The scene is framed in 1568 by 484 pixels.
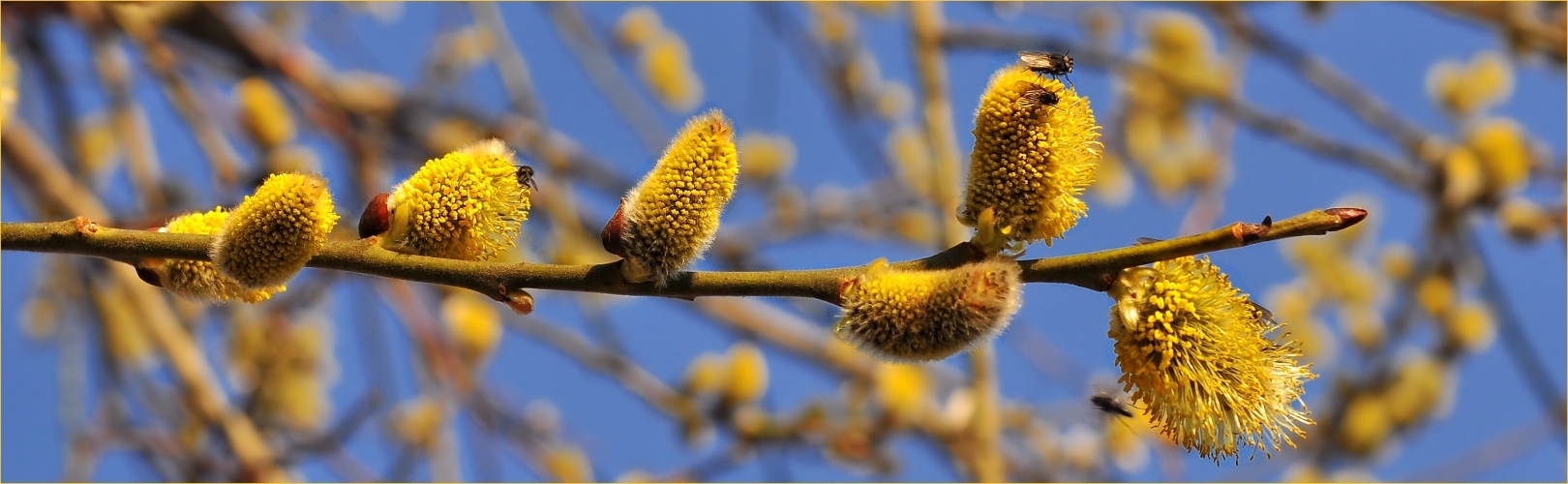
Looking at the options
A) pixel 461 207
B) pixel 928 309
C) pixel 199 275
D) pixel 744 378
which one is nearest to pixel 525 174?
pixel 461 207

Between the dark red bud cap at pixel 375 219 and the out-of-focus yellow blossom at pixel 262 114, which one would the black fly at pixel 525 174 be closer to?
the dark red bud cap at pixel 375 219

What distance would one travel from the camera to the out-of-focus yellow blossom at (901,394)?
332 cm

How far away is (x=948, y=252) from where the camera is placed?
117 cm

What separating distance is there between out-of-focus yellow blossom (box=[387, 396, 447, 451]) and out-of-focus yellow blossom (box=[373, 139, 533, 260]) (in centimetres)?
181

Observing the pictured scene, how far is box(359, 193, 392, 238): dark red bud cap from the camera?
1170 millimetres

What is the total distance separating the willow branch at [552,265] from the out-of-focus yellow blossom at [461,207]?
5 cm

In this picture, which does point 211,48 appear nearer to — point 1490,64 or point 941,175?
point 941,175

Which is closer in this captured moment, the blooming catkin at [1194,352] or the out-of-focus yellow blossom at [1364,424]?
the blooming catkin at [1194,352]

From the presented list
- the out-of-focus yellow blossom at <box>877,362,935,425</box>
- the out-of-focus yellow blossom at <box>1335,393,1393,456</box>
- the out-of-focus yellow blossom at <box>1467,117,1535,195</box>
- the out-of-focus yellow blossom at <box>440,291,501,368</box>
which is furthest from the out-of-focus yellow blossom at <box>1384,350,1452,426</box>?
the out-of-focus yellow blossom at <box>440,291,501,368</box>

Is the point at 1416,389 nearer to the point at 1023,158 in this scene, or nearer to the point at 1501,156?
the point at 1501,156

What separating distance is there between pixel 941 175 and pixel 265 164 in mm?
1919

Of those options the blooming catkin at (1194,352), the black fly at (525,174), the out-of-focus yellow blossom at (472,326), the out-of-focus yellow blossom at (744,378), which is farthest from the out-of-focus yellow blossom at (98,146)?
the blooming catkin at (1194,352)

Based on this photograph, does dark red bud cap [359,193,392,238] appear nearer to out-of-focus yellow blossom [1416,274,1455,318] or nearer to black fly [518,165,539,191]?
black fly [518,165,539,191]

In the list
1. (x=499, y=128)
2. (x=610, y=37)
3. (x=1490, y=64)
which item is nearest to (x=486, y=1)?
(x=499, y=128)
